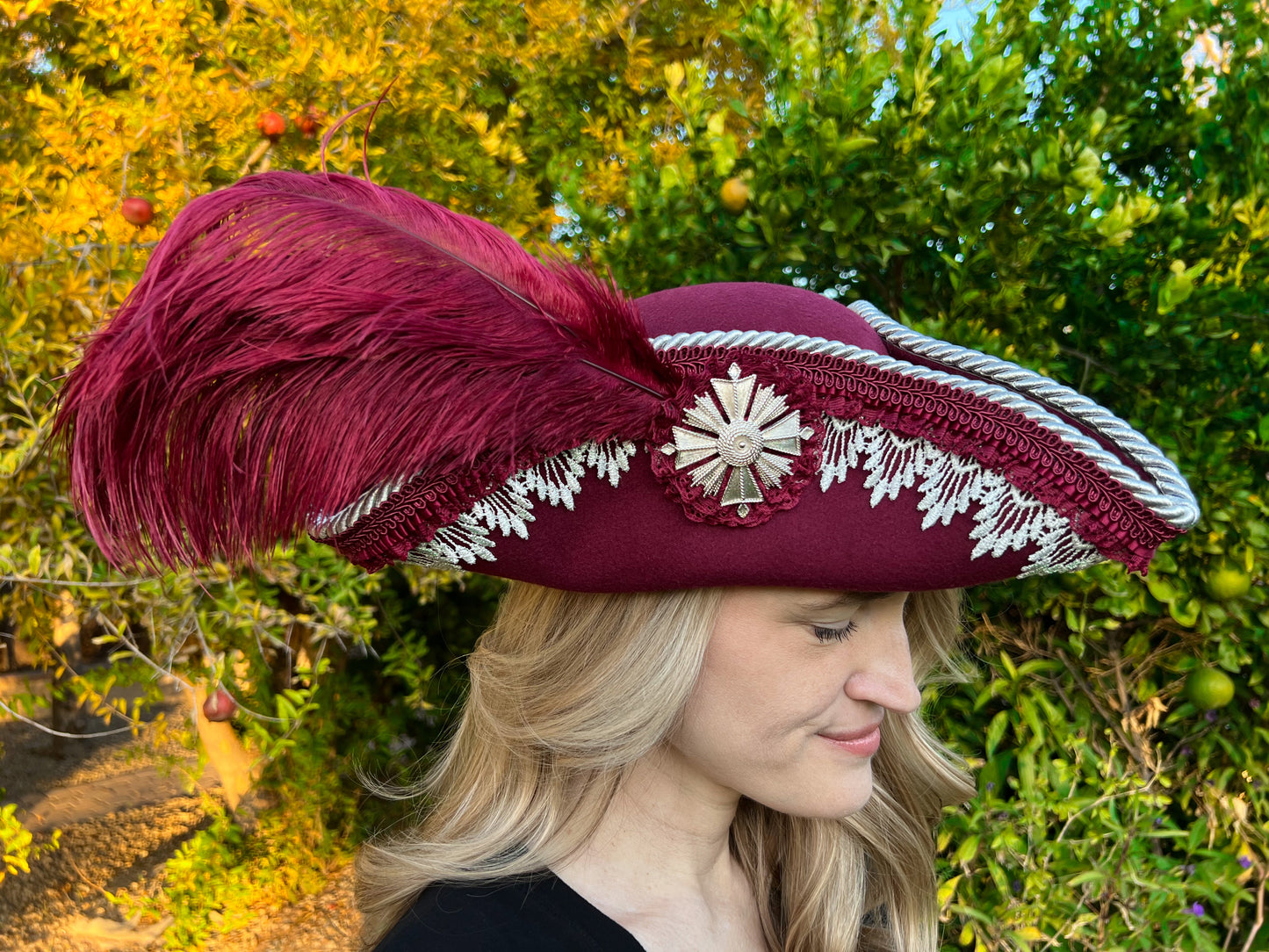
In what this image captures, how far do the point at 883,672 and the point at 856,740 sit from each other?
4.4 inches

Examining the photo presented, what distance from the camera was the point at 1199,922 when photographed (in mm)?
1928

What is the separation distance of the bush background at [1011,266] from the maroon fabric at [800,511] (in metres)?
0.73

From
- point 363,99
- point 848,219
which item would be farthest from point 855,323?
point 363,99

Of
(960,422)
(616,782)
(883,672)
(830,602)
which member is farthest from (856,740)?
(960,422)

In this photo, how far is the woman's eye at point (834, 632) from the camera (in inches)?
47.3

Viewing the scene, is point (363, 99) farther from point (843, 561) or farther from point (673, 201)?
point (843, 561)

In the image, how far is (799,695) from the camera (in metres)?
1.20

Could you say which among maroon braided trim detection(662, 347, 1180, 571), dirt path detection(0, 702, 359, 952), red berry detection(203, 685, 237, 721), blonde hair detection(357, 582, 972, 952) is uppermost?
maroon braided trim detection(662, 347, 1180, 571)

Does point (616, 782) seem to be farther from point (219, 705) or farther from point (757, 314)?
point (219, 705)

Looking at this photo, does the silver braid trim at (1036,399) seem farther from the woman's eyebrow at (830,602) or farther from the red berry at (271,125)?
the red berry at (271,125)

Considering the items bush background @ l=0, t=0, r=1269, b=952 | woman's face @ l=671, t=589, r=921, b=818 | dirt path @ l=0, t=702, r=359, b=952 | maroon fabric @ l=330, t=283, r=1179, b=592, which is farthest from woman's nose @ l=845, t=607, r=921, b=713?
dirt path @ l=0, t=702, r=359, b=952

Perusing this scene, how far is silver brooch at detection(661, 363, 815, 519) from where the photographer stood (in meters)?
1.04

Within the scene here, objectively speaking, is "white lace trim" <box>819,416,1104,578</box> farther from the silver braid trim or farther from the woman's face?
the woman's face

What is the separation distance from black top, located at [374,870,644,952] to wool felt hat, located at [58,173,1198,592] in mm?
504
